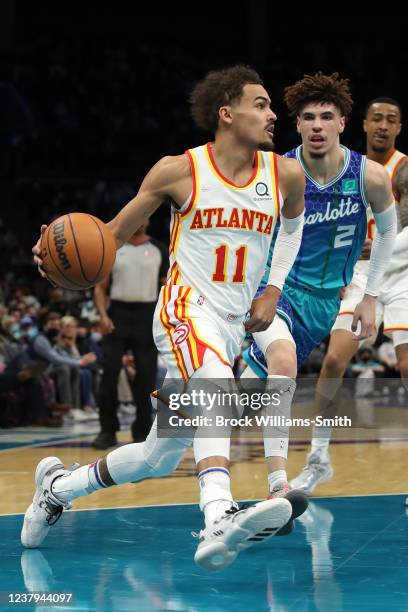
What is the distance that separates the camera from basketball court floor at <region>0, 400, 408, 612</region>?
4.01 meters

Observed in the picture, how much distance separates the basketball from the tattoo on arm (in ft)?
9.18

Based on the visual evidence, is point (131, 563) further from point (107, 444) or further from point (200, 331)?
point (107, 444)

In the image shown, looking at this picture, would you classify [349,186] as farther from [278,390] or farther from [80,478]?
[80,478]

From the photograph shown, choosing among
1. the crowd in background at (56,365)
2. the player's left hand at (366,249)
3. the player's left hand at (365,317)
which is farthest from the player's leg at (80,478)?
the crowd in background at (56,365)

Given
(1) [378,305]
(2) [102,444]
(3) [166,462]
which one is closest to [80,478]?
(3) [166,462]

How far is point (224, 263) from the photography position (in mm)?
4660

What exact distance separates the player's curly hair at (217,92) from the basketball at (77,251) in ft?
2.40

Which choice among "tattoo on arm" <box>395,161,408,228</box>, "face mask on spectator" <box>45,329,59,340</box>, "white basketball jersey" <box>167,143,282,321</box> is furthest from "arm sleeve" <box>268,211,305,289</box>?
"face mask on spectator" <box>45,329,59,340</box>

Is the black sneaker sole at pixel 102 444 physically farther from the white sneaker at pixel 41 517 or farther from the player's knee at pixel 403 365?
the white sneaker at pixel 41 517

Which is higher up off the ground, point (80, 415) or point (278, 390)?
point (278, 390)

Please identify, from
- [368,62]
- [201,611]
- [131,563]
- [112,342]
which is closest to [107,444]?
[112,342]

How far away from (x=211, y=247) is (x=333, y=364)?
2.23 metres

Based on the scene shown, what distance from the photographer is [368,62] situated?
23391 millimetres

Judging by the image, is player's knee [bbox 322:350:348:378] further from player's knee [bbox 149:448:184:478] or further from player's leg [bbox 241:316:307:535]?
player's knee [bbox 149:448:184:478]
